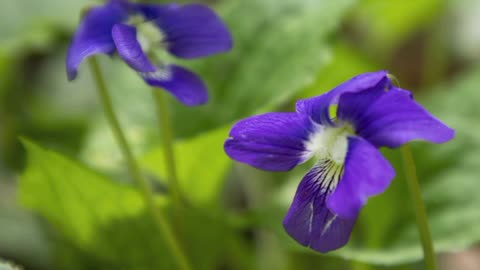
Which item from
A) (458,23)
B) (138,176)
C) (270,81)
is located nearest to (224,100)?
(270,81)

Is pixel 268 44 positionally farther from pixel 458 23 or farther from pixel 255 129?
pixel 458 23

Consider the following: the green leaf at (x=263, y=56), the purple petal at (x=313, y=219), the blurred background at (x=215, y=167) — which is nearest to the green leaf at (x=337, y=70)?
the blurred background at (x=215, y=167)

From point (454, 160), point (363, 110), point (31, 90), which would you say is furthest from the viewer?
point (31, 90)

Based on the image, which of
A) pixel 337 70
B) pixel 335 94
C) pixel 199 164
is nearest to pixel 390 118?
pixel 335 94

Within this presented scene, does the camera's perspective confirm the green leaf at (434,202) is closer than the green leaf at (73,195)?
No

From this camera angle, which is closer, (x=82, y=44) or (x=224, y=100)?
(x=82, y=44)

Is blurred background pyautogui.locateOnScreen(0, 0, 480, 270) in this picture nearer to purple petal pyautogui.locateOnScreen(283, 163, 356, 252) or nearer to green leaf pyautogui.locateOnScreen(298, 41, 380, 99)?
green leaf pyautogui.locateOnScreen(298, 41, 380, 99)

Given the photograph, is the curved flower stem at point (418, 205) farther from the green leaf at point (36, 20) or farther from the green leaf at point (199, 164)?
the green leaf at point (36, 20)
